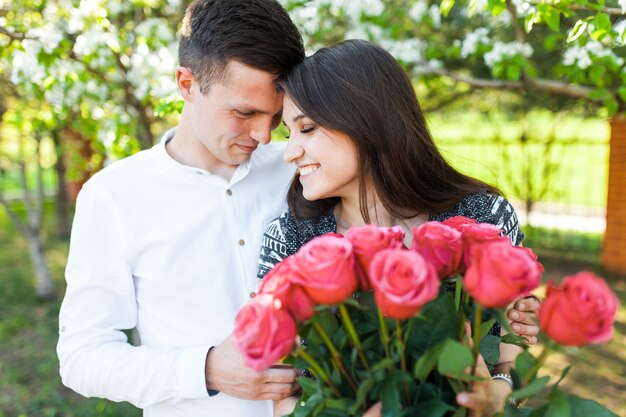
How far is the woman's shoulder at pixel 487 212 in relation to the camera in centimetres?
181

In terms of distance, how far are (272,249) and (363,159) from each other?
400 mm

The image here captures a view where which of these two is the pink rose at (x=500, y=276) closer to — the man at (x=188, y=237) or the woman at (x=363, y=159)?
the woman at (x=363, y=159)

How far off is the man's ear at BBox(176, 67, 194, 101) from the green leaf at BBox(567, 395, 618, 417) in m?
1.51

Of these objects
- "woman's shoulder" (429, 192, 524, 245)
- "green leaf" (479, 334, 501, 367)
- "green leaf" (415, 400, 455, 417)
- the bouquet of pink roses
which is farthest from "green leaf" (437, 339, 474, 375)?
"woman's shoulder" (429, 192, 524, 245)

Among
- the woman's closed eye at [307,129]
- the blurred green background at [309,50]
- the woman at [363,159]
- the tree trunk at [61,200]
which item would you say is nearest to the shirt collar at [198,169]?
the woman at [363,159]

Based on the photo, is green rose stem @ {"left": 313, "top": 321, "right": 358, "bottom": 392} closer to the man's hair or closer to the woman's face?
the woman's face

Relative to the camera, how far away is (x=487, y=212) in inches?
71.7

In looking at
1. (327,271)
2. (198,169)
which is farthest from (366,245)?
(198,169)

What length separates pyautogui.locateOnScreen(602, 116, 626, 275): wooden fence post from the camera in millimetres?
6168

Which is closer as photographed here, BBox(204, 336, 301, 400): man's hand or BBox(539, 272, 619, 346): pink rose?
BBox(539, 272, 619, 346): pink rose

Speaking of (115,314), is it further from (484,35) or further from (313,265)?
(484,35)

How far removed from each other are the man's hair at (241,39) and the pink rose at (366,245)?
3.14ft

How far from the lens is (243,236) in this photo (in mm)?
1910

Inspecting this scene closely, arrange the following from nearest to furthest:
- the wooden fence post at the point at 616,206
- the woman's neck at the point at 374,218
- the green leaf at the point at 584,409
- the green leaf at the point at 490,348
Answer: the green leaf at the point at 584,409
the green leaf at the point at 490,348
the woman's neck at the point at 374,218
the wooden fence post at the point at 616,206
